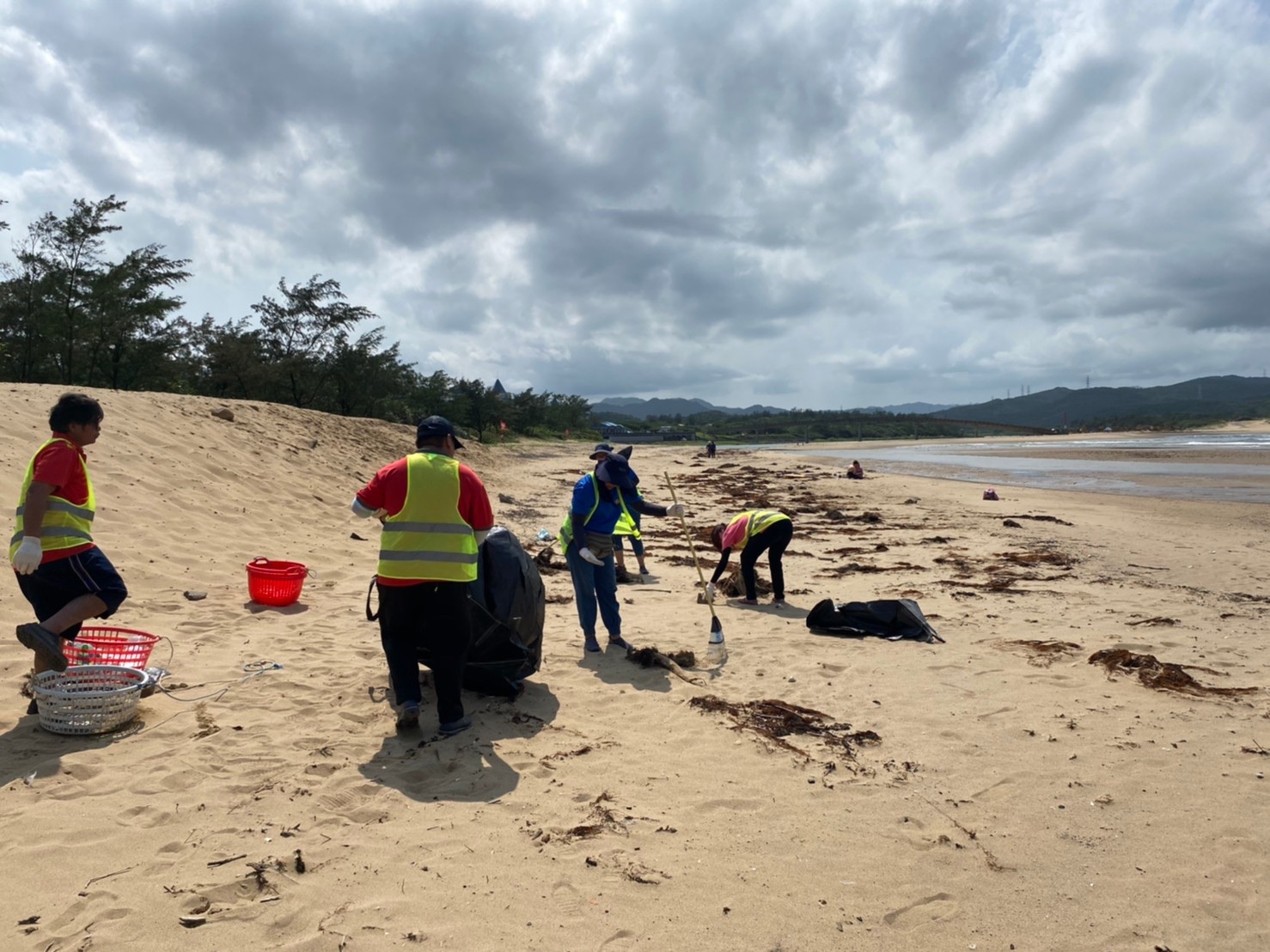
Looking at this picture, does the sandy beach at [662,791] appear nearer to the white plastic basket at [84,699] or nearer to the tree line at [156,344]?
the white plastic basket at [84,699]

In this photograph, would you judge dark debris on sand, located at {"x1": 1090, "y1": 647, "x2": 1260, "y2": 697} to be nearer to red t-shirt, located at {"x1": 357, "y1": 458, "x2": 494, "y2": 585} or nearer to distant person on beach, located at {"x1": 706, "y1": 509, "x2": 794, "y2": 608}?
distant person on beach, located at {"x1": 706, "y1": 509, "x2": 794, "y2": 608}

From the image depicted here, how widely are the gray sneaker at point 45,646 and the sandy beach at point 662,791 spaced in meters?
0.45

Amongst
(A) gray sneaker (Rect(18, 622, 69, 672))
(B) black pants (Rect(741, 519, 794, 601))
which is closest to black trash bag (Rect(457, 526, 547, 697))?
(A) gray sneaker (Rect(18, 622, 69, 672))

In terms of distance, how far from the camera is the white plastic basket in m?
4.11

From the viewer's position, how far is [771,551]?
8.58 metres

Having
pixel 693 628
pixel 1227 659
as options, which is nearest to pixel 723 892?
pixel 693 628

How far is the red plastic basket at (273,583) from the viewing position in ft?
23.5

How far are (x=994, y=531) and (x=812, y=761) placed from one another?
11.4 metres

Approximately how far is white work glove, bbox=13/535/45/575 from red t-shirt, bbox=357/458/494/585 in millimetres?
1780

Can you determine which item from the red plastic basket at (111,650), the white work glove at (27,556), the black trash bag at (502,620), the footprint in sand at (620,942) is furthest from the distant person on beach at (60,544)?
the footprint in sand at (620,942)

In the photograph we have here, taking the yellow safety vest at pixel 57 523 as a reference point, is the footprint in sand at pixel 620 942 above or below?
below

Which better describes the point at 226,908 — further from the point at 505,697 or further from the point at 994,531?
the point at 994,531

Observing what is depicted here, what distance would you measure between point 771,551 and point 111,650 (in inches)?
253

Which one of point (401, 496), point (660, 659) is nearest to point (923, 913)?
point (660, 659)
